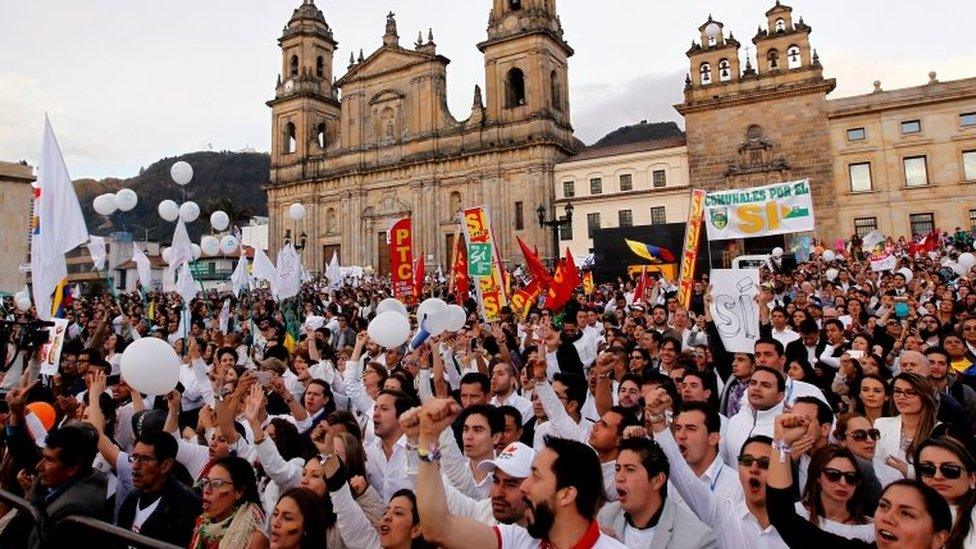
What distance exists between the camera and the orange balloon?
5555mm

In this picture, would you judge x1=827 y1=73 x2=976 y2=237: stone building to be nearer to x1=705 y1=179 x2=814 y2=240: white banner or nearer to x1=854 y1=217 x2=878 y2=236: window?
x1=854 y1=217 x2=878 y2=236: window

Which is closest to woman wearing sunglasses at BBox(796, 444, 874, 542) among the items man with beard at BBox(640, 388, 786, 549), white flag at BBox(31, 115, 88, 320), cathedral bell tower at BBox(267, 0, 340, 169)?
man with beard at BBox(640, 388, 786, 549)

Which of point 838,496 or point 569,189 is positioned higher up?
point 569,189

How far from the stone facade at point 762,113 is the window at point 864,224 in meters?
1.50

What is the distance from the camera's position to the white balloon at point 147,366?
5168 mm

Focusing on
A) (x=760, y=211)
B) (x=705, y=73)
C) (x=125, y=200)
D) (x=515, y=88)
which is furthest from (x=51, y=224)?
(x=515, y=88)

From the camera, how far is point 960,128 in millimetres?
34531

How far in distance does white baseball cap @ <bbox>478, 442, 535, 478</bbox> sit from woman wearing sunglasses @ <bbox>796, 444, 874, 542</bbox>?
1.70m

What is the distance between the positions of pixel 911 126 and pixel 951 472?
1566 inches

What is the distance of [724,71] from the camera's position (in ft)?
123

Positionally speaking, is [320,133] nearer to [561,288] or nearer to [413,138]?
[413,138]

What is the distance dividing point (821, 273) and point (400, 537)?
62.6ft

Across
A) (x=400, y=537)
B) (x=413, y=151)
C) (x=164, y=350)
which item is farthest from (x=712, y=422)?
(x=413, y=151)

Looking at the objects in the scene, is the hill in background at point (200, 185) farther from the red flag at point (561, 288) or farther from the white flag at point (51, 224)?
the white flag at point (51, 224)
